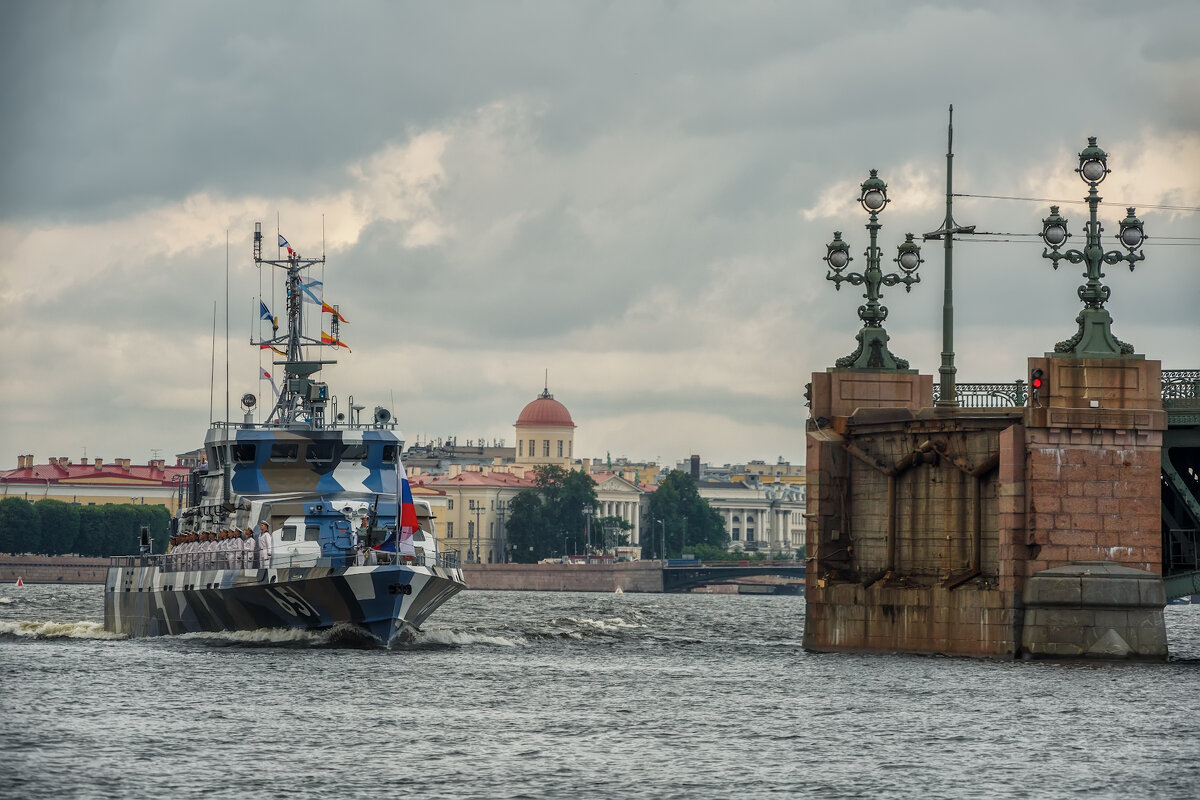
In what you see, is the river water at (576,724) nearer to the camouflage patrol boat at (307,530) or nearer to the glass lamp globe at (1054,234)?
the camouflage patrol boat at (307,530)

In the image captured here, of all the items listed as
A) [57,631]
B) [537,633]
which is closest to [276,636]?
[537,633]

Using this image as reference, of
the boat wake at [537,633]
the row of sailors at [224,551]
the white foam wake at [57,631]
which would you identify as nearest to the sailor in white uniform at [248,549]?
the row of sailors at [224,551]

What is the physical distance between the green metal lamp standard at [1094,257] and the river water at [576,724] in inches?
318

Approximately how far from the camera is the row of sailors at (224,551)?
69.6 m

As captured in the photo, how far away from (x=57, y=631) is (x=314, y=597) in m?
23.3

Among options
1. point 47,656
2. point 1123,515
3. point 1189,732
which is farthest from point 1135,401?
point 47,656

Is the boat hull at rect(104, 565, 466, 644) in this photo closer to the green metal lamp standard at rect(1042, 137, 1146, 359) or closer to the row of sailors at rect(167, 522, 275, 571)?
the row of sailors at rect(167, 522, 275, 571)

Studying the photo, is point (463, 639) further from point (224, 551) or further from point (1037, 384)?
point (1037, 384)

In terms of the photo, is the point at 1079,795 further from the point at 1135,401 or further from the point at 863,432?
the point at 863,432

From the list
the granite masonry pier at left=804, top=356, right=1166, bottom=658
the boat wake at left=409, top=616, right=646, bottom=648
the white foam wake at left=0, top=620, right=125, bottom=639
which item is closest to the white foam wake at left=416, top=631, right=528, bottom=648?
the boat wake at left=409, top=616, right=646, bottom=648

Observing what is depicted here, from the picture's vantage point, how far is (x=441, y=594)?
71250 millimetres

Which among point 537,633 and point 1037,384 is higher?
point 1037,384

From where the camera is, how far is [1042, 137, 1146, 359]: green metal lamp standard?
194 feet

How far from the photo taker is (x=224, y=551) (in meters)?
72.1
